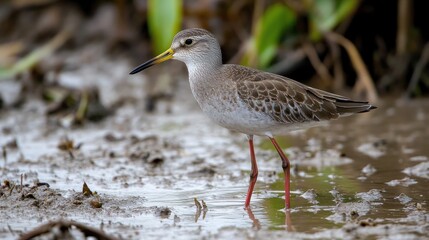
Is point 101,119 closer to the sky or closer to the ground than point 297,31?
closer to the ground

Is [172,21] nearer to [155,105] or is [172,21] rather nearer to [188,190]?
[155,105]

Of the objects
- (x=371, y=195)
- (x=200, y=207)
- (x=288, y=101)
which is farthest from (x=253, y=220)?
(x=288, y=101)

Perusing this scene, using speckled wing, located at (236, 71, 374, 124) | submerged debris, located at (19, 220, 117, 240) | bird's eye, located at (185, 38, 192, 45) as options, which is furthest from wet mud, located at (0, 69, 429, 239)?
bird's eye, located at (185, 38, 192, 45)

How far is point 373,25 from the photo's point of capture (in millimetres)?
13141

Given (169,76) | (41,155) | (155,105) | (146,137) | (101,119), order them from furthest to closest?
(169,76)
(155,105)
(101,119)
(146,137)
(41,155)

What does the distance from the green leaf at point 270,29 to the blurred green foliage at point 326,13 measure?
34 cm

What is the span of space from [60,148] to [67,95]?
93.5 inches

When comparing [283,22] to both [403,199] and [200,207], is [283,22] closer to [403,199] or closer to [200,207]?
[403,199]

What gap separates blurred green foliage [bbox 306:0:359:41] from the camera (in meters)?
12.2

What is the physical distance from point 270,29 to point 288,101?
495cm

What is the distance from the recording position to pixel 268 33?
12336 millimetres

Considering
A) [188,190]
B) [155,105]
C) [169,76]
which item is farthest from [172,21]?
[188,190]

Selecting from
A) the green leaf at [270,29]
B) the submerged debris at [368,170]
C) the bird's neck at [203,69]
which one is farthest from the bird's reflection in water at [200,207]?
the green leaf at [270,29]

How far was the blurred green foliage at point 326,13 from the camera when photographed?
12211 millimetres
